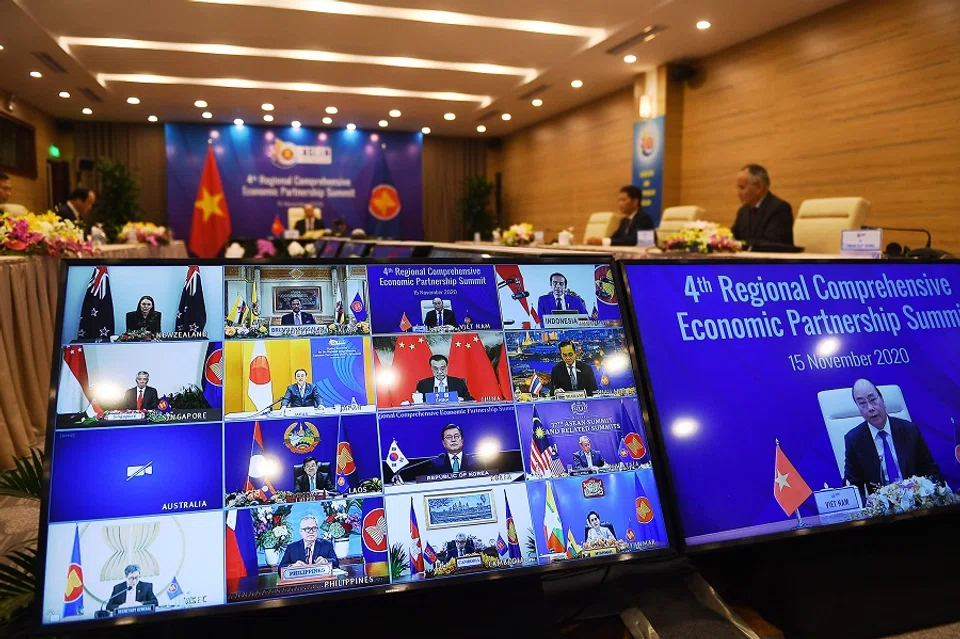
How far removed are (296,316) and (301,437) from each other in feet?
0.61

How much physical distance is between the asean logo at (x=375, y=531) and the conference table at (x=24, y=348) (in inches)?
92.6

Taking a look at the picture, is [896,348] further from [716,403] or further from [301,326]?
[301,326]

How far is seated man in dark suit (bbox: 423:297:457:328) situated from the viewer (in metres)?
1.04

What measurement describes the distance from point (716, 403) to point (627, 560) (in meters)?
0.33

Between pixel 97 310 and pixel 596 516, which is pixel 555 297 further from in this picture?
pixel 97 310

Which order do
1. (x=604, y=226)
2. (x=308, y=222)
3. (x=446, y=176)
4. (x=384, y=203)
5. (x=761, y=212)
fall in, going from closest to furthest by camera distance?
(x=761, y=212), (x=604, y=226), (x=308, y=222), (x=384, y=203), (x=446, y=176)

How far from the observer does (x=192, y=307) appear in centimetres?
95

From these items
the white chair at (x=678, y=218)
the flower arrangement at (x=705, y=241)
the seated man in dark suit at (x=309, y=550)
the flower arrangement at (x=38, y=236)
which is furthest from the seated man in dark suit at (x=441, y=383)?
the white chair at (x=678, y=218)

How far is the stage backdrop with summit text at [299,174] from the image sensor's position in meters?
12.0

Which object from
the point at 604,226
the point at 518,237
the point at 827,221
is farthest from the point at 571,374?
the point at 604,226

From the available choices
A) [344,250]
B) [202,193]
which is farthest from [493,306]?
[202,193]

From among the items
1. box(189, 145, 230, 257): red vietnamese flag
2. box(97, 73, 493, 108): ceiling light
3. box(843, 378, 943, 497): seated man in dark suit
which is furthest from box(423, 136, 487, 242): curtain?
box(843, 378, 943, 497): seated man in dark suit

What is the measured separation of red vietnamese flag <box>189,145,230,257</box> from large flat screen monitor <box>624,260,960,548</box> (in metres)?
10.8

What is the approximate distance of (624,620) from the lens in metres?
1.09
